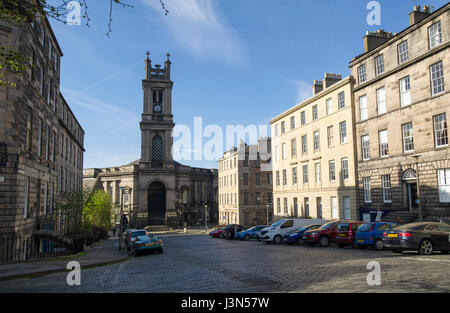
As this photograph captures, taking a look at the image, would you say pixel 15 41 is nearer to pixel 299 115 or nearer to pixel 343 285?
pixel 343 285

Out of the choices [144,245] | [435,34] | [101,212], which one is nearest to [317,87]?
[435,34]

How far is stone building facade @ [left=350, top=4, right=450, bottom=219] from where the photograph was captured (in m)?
21.9

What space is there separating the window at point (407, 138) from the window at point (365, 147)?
3.75 meters

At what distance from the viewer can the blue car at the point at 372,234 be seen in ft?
58.1

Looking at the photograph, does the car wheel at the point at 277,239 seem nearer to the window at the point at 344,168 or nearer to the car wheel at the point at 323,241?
the car wheel at the point at 323,241

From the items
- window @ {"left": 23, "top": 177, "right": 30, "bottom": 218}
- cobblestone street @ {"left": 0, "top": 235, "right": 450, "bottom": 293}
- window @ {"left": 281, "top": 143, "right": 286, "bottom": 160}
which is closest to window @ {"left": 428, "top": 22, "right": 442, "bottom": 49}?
cobblestone street @ {"left": 0, "top": 235, "right": 450, "bottom": 293}

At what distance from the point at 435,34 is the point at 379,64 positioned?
17.4ft

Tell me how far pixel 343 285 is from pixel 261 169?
158ft

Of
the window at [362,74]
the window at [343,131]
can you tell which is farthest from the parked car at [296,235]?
the window at [362,74]

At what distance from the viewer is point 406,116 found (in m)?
24.6

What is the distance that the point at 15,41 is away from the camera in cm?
1761

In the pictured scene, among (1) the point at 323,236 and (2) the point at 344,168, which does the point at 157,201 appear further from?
(1) the point at 323,236
